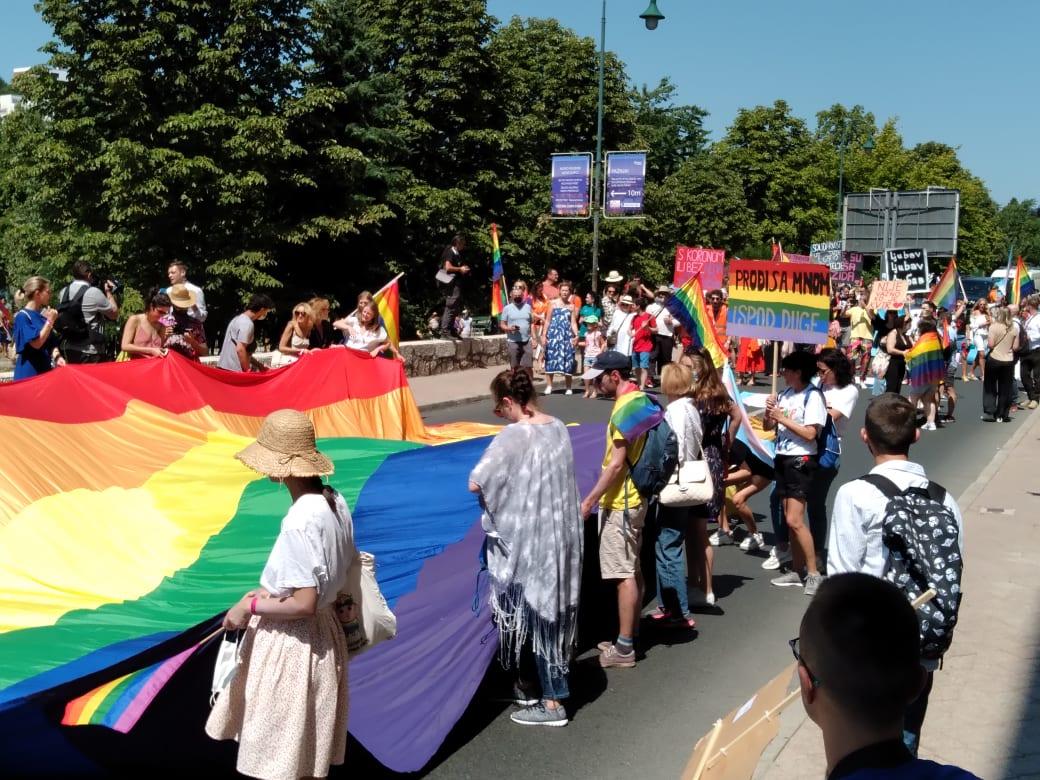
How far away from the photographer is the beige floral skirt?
3805 millimetres

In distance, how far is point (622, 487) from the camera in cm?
607

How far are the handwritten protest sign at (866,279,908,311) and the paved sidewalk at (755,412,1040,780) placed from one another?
45.3 ft

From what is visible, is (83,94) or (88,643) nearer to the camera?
(88,643)

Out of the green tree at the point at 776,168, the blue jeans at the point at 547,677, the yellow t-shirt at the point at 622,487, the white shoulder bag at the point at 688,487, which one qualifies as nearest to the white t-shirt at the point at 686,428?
the white shoulder bag at the point at 688,487

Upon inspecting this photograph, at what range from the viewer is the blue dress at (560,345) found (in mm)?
19656

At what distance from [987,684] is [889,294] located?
18.4 meters

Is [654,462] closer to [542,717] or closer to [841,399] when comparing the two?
[542,717]

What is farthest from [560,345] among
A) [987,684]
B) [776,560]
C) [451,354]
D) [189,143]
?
[189,143]

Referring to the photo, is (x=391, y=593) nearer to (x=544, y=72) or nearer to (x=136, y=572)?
(x=136, y=572)

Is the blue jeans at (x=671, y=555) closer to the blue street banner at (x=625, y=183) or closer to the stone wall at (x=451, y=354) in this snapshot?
the stone wall at (x=451, y=354)

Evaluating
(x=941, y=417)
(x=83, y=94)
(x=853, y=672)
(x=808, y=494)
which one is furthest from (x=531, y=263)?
(x=853, y=672)

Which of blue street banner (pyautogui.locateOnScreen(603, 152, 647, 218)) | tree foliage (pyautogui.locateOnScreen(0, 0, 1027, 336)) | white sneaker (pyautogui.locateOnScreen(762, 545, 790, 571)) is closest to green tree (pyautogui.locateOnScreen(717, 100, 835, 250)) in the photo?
tree foliage (pyautogui.locateOnScreen(0, 0, 1027, 336))

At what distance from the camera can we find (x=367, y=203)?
32.7m

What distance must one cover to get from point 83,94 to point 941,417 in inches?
965
